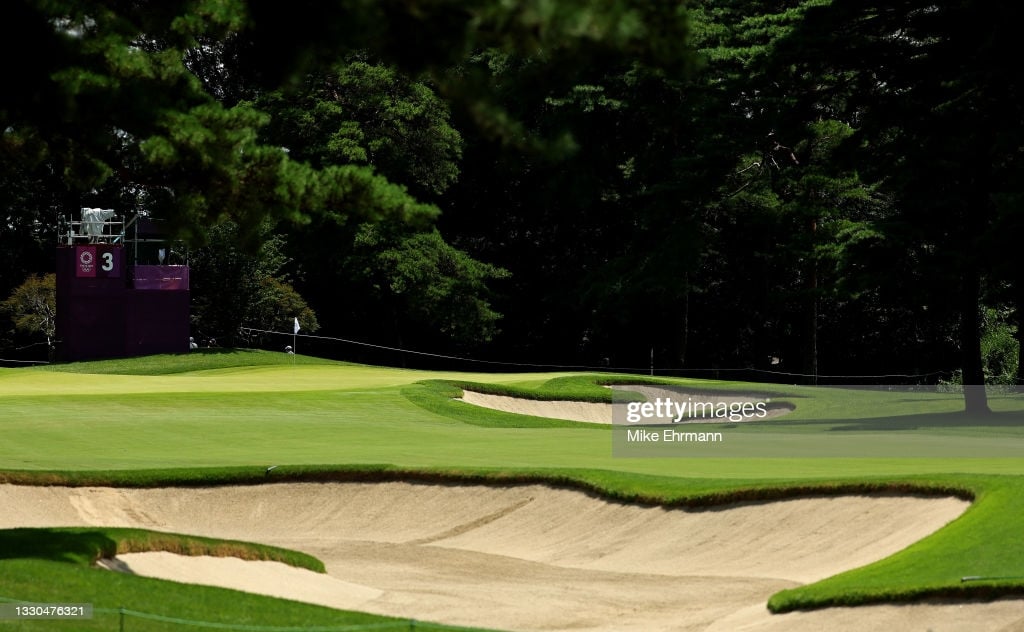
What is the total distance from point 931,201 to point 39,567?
28.3 metres

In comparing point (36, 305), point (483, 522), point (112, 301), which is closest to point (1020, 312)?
point (483, 522)

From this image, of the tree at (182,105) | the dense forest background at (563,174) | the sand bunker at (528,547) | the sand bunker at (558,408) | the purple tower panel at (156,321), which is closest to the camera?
the tree at (182,105)

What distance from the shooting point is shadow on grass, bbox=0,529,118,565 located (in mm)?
15453

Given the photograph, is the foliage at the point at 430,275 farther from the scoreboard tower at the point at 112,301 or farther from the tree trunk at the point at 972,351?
the tree trunk at the point at 972,351

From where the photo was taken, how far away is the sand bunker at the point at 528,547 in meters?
15.3

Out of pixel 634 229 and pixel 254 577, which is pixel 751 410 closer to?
pixel 634 229

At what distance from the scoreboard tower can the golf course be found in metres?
18.0

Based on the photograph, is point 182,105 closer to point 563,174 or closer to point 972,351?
point 972,351

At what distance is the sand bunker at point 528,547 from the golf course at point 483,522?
0.04 metres

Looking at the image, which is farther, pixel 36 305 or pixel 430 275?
pixel 430 275

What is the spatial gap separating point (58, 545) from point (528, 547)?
660cm

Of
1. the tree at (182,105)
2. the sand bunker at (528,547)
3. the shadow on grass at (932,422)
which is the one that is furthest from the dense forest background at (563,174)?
the sand bunker at (528,547)

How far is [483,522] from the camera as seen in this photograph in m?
21.2

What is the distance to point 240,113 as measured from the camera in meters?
17.1
